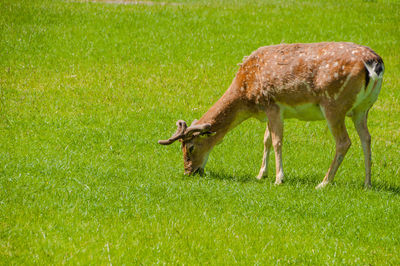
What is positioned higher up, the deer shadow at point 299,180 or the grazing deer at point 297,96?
the grazing deer at point 297,96

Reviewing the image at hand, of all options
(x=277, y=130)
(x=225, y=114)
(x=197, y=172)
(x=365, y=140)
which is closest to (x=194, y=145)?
(x=197, y=172)

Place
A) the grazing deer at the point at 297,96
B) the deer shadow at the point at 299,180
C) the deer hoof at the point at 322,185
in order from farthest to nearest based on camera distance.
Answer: the deer shadow at the point at 299,180
the deer hoof at the point at 322,185
the grazing deer at the point at 297,96

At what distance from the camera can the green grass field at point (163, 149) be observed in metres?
7.54

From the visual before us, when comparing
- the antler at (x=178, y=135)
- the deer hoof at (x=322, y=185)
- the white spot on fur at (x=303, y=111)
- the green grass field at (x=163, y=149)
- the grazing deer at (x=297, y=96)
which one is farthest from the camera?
the antler at (x=178, y=135)

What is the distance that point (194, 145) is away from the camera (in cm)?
1077

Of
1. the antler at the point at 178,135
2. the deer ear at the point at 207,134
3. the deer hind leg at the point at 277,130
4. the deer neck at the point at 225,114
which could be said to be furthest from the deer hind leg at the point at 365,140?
the antler at the point at 178,135

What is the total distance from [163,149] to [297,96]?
3474 millimetres

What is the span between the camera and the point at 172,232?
7754 millimetres

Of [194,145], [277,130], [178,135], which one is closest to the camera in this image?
[277,130]

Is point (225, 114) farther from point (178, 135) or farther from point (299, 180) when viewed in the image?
point (299, 180)

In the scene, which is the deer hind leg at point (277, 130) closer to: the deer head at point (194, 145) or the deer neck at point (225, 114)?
the deer neck at point (225, 114)

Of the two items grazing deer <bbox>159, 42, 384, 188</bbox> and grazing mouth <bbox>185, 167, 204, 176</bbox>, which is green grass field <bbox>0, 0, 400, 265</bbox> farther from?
grazing deer <bbox>159, 42, 384, 188</bbox>

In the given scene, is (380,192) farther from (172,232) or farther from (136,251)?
(136,251)

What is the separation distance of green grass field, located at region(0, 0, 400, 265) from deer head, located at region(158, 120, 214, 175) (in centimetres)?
27
